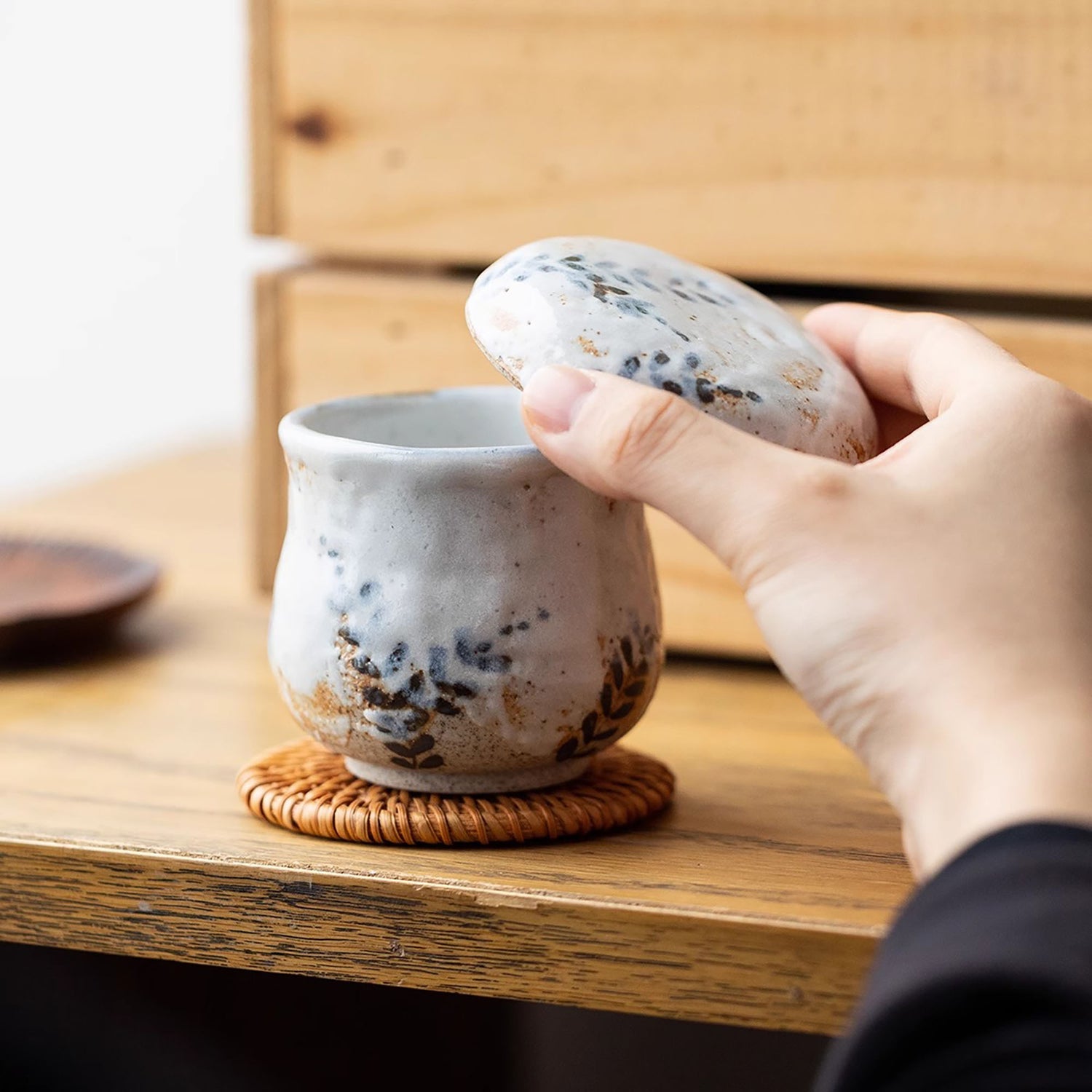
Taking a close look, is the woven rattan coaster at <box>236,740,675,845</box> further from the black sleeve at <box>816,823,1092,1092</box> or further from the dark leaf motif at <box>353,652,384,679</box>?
the black sleeve at <box>816,823,1092,1092</box>

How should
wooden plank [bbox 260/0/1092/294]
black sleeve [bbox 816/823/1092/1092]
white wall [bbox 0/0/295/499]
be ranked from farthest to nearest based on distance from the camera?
1. white wall [bbox 0/0/295/499]
2. wooden plank [bbox 260/0/1092/294]
3. black sleeve [bbox 816/823/1092/1092]

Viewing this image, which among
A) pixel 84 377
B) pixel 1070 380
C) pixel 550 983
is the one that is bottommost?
pixel 84 377

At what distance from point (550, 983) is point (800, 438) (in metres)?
0.19

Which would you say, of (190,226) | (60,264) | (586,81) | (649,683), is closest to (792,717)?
(649,683)

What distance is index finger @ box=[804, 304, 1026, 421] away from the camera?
1.51 ft

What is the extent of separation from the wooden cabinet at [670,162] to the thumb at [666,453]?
11.5 inches

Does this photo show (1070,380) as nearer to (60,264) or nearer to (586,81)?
(586,81)


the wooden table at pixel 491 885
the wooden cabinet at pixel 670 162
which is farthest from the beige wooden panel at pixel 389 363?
the wooden table at pixel 491 885

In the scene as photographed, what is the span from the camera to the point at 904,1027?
304mm

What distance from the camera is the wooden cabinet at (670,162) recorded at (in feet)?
2.10

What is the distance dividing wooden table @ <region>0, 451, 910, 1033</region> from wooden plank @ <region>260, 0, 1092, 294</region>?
0.25 meters

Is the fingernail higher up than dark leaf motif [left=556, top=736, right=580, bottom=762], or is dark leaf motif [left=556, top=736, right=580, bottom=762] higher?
the fingernail

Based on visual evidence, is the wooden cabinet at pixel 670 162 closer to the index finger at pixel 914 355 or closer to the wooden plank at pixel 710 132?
the wooden plank at pixel 710 132

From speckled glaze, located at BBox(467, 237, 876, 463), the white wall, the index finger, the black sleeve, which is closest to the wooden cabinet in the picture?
the index finger
